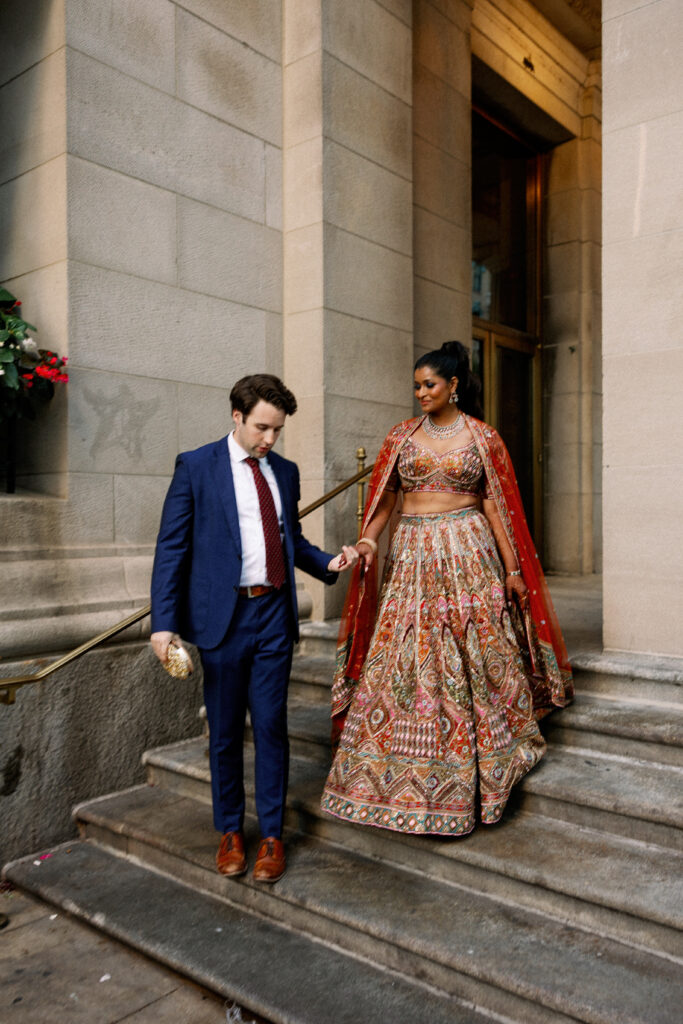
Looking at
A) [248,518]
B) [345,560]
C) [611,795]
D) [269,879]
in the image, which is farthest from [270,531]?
[611,795]

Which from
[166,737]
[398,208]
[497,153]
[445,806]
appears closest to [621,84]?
[398,208]

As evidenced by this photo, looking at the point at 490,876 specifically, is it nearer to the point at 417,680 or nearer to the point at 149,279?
the point at 417,680

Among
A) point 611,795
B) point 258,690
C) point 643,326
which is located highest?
point 643,326

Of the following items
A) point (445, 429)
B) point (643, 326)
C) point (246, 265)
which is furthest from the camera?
point (246, 265)

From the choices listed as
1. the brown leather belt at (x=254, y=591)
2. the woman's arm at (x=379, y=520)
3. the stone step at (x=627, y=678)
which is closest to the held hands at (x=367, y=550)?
the woman's arm at (x=379, y=520)

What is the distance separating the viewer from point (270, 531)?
10.5ft

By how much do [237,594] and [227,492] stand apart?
39 cm

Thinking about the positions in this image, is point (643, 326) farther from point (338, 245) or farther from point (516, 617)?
point (338, 245)

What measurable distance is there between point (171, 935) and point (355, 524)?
306cm

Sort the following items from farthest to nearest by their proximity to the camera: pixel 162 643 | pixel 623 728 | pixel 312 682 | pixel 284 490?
1. pixel 312 682
2. pixel 623 728
3. pixel 284 490
4. pixel 162 643

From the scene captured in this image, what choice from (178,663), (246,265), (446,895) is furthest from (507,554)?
(246,265)

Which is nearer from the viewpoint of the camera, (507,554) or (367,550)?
(367,550)

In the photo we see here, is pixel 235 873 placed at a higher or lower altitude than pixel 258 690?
lower

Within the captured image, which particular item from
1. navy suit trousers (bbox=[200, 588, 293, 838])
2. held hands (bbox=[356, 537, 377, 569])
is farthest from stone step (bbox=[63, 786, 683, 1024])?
held hands (bbox=[356, 537, 377, 569])
